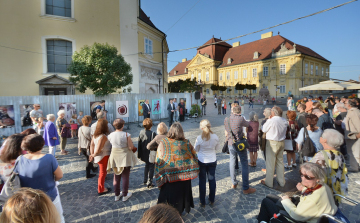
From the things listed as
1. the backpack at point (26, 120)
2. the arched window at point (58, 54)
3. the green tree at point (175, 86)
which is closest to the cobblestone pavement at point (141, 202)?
the backpack at point (26, 120)

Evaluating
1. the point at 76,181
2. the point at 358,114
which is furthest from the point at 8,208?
the point at 358,114

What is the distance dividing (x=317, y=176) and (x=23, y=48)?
710 inches

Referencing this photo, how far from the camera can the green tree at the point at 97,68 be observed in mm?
11852

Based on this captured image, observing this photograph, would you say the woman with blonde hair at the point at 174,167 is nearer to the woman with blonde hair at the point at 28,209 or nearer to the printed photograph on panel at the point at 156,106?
the woman with blonde hair at the point at 28,209

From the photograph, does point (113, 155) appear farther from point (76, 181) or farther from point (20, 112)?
point (20, 112)

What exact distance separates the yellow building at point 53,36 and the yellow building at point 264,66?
28091mm

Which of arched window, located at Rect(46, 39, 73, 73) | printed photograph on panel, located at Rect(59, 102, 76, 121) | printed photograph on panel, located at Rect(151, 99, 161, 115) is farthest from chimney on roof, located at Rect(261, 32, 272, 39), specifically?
printed photograph on panel, located at Rect(59, 102, 76, 121)

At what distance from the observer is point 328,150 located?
9.84ft

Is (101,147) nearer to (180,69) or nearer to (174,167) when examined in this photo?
(174,167)

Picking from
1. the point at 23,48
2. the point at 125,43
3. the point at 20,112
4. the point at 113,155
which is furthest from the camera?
the point at 125,43

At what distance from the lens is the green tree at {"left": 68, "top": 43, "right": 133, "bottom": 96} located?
11.9m

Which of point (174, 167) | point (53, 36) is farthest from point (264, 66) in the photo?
point (174, 167)

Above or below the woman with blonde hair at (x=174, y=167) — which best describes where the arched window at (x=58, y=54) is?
above

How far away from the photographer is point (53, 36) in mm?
14281
